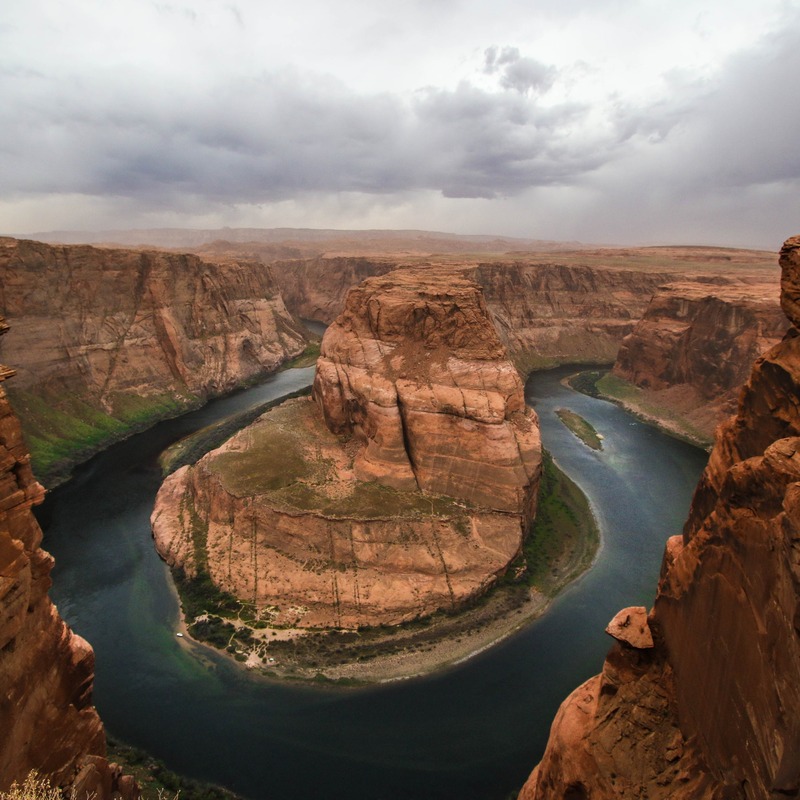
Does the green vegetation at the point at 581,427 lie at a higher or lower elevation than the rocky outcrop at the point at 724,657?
lower

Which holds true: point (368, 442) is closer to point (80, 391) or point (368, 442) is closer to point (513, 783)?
point (513, 783)

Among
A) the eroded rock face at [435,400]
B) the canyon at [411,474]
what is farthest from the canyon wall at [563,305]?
the eroded rock face at [435,400]

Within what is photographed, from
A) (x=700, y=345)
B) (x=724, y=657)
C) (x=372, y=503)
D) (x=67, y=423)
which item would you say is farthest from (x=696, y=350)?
(x=67, y=423)

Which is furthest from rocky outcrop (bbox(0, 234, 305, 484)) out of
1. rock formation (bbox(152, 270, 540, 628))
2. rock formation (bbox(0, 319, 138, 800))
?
rock formation (bbox(0, 319, 138, 800))

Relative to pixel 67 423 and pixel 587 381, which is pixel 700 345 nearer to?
pixel 587 381

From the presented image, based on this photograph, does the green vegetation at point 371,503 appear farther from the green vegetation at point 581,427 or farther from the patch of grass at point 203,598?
the green vegetation at point 581,427

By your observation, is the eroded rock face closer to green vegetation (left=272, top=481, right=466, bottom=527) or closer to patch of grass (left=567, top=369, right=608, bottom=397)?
green vegetation (left=272, top=481, right=466, bottom=527)

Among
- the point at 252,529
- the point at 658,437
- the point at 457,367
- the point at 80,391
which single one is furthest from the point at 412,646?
the point at 80,391
